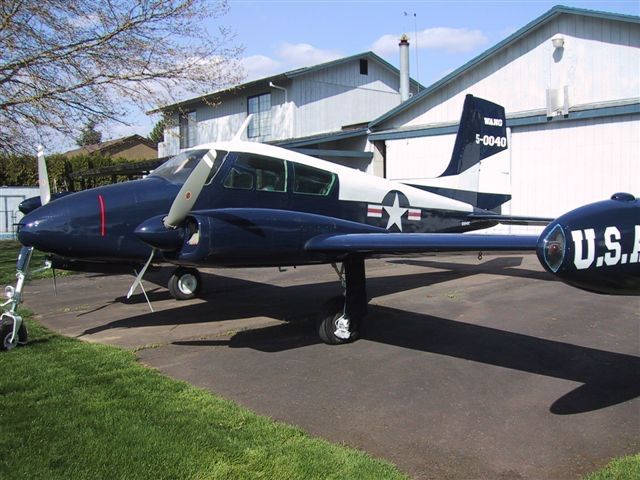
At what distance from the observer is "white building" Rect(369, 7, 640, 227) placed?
1427 centimetres

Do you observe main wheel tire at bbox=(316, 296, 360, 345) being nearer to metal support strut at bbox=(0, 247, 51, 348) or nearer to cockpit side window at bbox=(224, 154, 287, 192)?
cockpit side window at bbox=(224, 154, 287, 192)

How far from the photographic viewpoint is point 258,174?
716 cm

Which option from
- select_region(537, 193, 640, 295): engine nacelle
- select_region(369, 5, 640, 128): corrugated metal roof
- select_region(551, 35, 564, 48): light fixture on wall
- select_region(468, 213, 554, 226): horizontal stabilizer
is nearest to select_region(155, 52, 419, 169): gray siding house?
select_region(369, 5, 640, 128): corrugated metal roof

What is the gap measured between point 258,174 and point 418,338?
300 cm

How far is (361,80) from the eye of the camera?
26.2 meters

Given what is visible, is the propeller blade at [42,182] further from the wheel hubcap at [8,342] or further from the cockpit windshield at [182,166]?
the wheel hubcap at [8,342]

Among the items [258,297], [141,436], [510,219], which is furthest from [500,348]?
[258,297]

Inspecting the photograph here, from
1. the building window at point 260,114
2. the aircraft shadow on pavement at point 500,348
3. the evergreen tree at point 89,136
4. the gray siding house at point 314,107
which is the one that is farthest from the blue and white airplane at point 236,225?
the building window at point 260,114

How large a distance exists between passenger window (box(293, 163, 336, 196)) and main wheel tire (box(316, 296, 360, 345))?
1.65 meters

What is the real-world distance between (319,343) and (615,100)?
12.1 metres

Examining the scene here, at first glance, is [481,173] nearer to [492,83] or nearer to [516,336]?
[516,336]

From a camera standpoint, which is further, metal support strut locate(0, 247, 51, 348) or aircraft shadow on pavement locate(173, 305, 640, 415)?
metal support strut locate(0, 247, 51, 348)

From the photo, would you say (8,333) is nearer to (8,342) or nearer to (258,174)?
(8,342)

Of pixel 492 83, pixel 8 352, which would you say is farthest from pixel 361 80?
pixel 8 352
